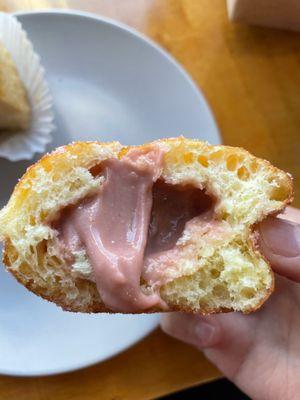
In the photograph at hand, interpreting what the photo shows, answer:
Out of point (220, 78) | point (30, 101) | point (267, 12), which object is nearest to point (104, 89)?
point (30, 101)

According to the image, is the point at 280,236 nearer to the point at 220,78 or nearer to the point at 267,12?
the point at 220,78

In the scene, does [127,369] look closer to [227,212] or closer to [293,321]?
[293,321]

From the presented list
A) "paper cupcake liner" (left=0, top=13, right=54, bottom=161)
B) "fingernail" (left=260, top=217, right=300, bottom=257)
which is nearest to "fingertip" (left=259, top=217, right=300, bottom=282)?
"fingernail" (left=260, top=217, right=300, bottom=257)

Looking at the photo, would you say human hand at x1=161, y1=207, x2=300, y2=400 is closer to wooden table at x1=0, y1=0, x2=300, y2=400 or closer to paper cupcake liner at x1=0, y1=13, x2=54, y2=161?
wooden table at x1=0, y1=0, x2=300, y2=400

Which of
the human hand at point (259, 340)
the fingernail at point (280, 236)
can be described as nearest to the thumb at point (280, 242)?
the fingernail at point (280, 236)

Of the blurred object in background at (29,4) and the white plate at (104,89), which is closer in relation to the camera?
the white plate at (104,89)

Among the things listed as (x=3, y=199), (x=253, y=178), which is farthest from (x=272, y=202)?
(x=3, y=199)

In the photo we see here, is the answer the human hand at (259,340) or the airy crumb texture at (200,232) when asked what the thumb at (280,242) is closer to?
the airy crumb texture at (200,232)
